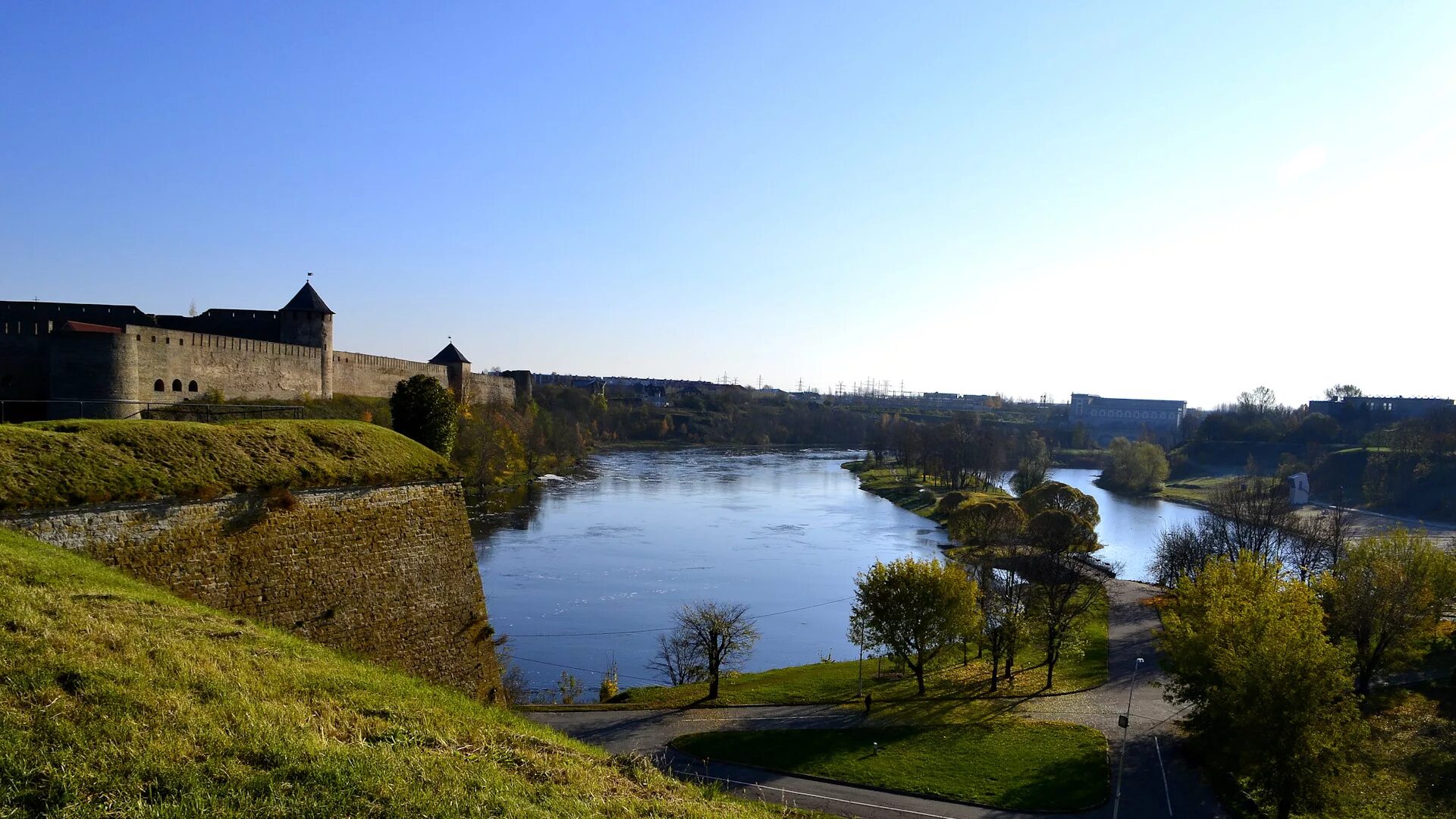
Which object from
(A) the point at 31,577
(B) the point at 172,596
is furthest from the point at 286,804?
(B) the point at 172,596

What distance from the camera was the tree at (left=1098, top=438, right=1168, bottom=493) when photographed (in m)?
55.4

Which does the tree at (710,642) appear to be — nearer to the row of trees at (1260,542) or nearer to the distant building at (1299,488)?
the row of trees at (1260,542)

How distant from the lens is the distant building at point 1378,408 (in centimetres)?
6856

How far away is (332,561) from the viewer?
9.33 m

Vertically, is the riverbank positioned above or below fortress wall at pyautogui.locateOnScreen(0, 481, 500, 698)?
below

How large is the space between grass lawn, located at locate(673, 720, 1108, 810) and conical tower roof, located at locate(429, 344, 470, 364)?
1332 inches

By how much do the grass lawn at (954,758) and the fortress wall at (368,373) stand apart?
22326mm

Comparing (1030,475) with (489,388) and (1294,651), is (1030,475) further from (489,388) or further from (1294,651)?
(1294,651)

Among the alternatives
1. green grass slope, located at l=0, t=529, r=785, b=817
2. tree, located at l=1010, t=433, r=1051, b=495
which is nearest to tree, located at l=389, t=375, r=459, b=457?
green grass slope, located at l=0, t=529, r=785, b=817

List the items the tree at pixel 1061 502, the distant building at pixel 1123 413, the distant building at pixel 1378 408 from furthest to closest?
the distant building at pixel 1123 413 < the distant building at pixel 1378 408 < the tree at pixel 1061 502

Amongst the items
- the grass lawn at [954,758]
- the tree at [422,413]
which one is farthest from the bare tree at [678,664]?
the tree at [422,413]

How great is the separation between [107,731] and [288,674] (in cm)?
173

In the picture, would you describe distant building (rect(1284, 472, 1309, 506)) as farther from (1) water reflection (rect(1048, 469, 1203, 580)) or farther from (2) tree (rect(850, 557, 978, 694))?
(2) tree (rect(850, 557, 978, 694))

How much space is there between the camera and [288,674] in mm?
5594
